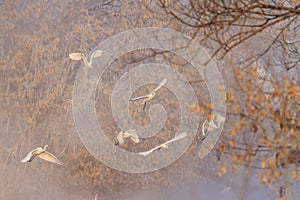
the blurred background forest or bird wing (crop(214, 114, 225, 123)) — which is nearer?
bird wing (crop(214, 114, 225, 123))

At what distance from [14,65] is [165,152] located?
2.33 m

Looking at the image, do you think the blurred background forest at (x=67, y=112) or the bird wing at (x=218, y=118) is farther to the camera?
the blurred background forest at (x=67, y=112)

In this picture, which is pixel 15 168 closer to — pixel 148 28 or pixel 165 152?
pixel 165 152

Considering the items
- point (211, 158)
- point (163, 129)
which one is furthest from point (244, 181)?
point (163, 129)

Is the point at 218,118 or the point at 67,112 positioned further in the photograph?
the point at 67,112

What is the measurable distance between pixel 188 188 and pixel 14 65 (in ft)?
9.65

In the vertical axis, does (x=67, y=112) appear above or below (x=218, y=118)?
below

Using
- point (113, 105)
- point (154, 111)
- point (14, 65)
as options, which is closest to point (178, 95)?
point (154, 111)

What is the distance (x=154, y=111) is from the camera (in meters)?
7.19

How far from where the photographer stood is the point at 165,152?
7.03 meters

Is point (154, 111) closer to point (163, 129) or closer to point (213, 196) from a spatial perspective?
point (163, 129)

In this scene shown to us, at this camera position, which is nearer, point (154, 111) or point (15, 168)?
point (15, 168)

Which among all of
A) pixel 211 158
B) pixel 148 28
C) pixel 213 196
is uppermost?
pixel 148 28

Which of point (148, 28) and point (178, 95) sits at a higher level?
point (148, 28)
